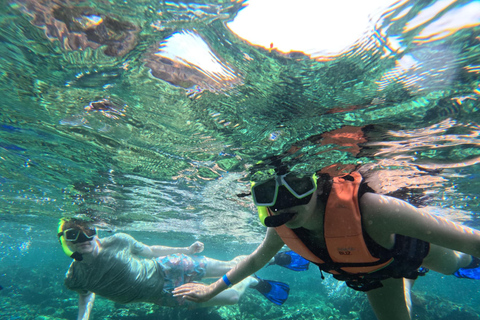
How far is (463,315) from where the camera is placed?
15.8m

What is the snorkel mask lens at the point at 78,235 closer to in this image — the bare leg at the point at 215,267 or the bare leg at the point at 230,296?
the bare leg at the point at 215,267

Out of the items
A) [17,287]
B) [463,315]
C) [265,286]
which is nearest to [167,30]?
[265,286]

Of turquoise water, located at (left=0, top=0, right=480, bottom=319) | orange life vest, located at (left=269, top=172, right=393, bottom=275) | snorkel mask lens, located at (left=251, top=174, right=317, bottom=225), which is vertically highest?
turquoise water, located at (left=0, top=0, right=480, bottom=319)

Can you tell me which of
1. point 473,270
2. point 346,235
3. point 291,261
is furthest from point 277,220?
point 291,261

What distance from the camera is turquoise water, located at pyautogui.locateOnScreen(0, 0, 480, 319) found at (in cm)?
348

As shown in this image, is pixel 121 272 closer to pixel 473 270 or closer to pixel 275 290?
pixel 275 290

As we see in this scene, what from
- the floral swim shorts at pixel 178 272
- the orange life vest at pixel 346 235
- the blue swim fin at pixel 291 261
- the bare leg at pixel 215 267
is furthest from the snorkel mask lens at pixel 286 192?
the floral swim shorts at pixel 178 272

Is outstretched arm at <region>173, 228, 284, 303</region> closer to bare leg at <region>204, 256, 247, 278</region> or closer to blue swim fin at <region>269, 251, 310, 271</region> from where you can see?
blue swim fin at <region>269, 251, 310, 271</region>

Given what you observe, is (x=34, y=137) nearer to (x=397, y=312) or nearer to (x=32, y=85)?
(x=32, y=85)

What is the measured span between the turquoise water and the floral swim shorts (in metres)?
3.50

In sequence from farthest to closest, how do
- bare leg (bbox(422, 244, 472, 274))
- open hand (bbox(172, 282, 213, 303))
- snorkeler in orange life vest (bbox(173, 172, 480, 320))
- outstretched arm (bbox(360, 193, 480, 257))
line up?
open hand (bbox(172, 282, 213, 303)) < bare leg (bbox(422, 244, 472, 274)) < snorkeler in orange life vest (bbox(173, 172, 480, 320)) < outstretched arm (bbox(360, 193, 480, 257))

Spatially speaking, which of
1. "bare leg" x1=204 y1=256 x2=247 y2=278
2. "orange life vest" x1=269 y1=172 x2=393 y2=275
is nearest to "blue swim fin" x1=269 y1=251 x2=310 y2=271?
"bare leg" x1=204 y1=256 x2=247 y2=278

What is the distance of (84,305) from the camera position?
8.58 metres

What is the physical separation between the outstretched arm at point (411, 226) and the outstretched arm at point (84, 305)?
34.6 ft
